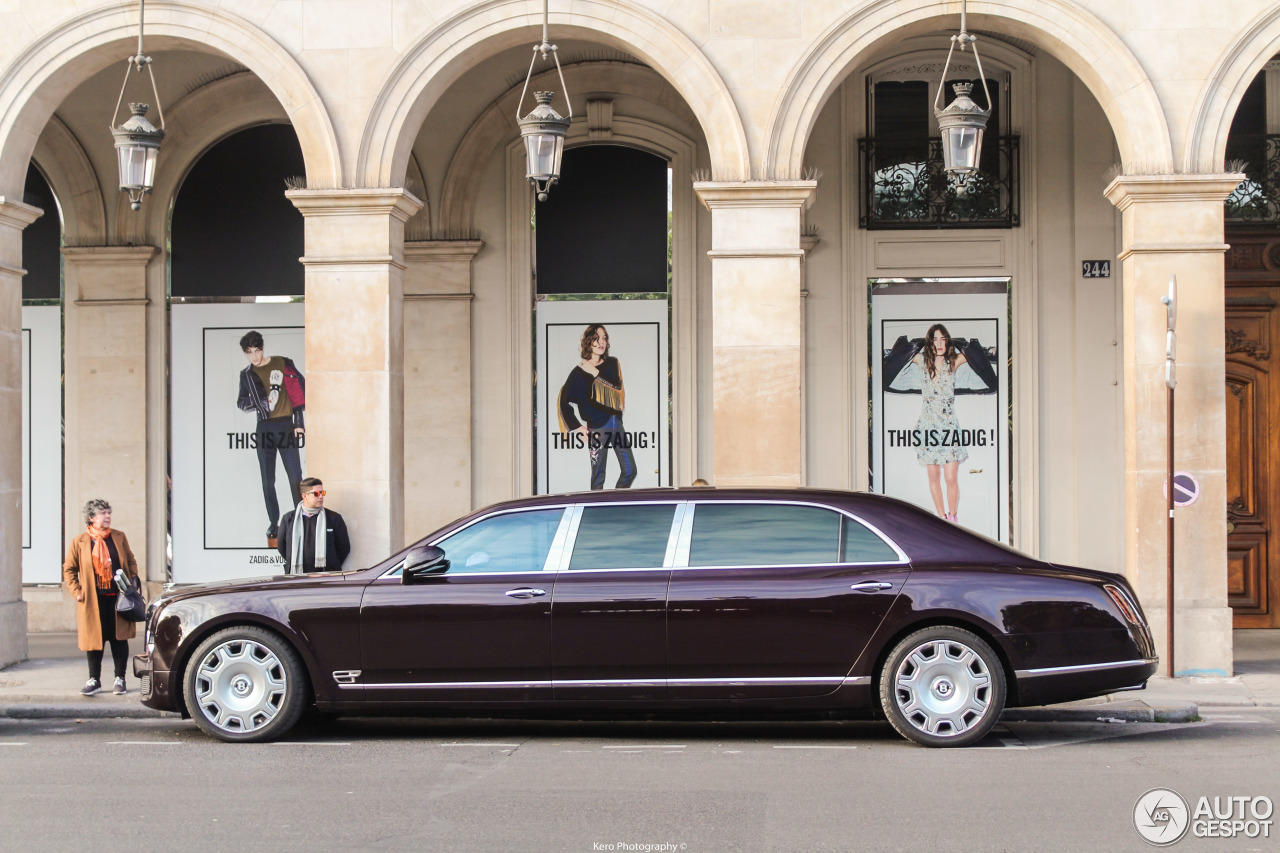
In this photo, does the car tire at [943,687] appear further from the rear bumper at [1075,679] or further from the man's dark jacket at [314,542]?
the man's dark jacket at [314,542]

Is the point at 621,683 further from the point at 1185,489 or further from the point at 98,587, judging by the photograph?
the point at 1185,489

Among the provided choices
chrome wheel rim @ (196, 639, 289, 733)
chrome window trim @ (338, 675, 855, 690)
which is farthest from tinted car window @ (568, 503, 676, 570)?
chrome wheel rim @ (196, 639, 289, 733)

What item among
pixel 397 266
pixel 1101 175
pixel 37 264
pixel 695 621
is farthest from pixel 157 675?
pixel 1101 175

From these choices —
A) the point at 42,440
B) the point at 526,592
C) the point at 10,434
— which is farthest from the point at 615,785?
the point at 42,440

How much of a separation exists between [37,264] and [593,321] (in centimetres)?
606

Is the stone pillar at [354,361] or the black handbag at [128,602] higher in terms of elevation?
the stone pillar at [354,361]

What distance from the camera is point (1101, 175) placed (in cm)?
1395

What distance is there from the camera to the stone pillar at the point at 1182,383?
35.4 feet

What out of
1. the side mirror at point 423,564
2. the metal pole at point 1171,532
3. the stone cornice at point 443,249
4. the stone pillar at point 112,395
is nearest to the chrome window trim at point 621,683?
the side mirror at point 423,564

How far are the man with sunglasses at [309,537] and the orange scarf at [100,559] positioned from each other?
4.12 feet

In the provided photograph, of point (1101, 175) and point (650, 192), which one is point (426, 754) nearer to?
point (650, 192)

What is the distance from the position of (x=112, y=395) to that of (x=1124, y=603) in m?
10.9

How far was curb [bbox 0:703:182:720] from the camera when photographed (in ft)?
31.3

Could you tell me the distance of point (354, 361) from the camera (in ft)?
36.9
